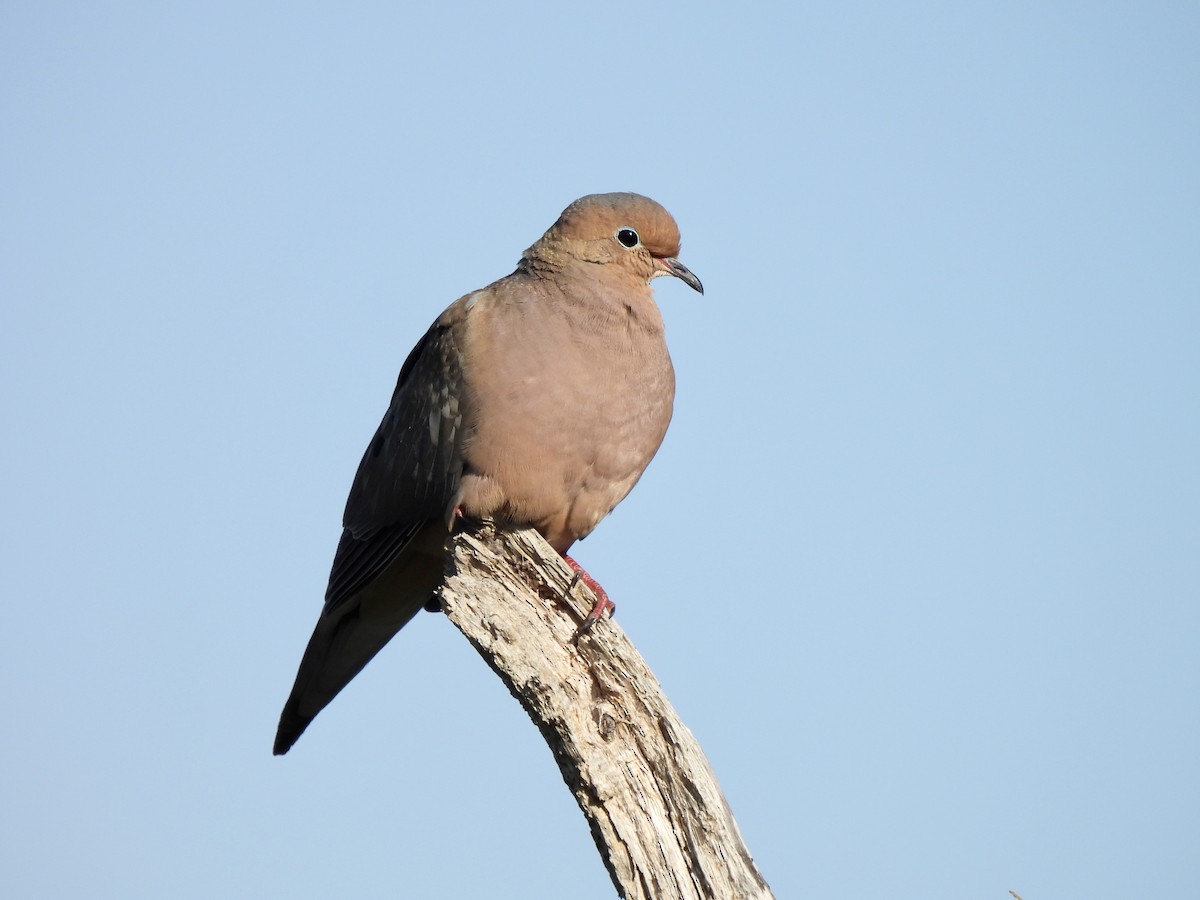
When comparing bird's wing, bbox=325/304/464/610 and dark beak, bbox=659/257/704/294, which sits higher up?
dark beak, bbox=659/257/704/294

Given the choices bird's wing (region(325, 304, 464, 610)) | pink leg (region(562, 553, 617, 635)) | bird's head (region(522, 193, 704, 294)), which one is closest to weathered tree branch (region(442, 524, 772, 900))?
pink leg (region(562, 553, 617, 635))

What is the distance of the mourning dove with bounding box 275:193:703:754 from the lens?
175 inches

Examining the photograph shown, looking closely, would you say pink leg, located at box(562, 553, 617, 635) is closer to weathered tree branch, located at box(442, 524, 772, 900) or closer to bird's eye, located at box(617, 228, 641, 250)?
weathered tree branch, located at box(442, 524, 772, 900)

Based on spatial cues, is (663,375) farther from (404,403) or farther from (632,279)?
(404,403)

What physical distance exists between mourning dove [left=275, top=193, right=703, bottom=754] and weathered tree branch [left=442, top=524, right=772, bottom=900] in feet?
0.81

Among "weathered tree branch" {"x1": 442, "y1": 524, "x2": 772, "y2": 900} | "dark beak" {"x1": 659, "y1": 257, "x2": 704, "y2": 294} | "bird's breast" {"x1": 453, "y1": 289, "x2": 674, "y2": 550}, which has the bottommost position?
"weathered tree branch" {"x1": 442, "y1": 524, "x2": 772, "y2": 900}

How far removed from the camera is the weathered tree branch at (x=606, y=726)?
3.37 metres

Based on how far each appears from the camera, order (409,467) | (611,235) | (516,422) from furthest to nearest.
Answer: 1. (611,235)
2. (409,467)
3. (516,422)

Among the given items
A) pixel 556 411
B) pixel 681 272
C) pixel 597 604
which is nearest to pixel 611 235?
pixel 681 272

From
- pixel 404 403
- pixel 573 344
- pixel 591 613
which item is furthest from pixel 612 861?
pixel 404 403

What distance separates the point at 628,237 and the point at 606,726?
77.5 inches

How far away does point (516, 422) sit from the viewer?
173 inches

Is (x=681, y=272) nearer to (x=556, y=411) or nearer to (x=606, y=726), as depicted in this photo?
(x=556, y=411)

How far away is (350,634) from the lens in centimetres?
511
